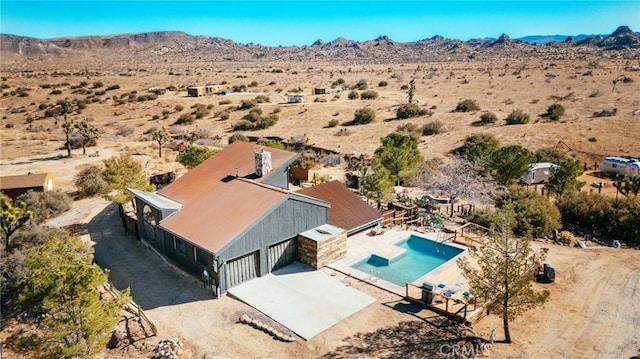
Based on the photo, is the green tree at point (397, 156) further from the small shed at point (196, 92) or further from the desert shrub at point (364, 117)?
the small shed at point (196, 92)

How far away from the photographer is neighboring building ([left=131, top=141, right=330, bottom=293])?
58.8ft

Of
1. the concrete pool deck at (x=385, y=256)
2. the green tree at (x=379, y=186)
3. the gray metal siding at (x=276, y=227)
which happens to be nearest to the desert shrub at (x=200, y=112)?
the green tree at (x=379, y=186)

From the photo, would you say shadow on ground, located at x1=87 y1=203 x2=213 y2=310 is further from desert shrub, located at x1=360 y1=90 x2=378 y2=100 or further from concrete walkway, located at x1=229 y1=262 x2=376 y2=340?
desert shrub, located at x1=360 y1=90 x2=378 y2=100

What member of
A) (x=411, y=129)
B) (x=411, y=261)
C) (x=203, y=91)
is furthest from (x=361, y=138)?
(x=203, y=91)

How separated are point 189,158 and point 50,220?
32.4 ft

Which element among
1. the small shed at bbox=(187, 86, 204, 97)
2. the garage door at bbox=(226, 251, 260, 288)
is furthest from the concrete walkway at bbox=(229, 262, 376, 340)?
the small shed at bbox=(187, 86, 204, 97)

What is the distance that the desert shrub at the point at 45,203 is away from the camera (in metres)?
27.2

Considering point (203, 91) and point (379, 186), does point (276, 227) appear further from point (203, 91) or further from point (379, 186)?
point (203, 91)

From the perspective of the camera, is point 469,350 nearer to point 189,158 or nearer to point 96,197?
point 189,158

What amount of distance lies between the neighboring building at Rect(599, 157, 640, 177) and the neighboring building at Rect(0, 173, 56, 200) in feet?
139

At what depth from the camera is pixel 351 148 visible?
1825 inches

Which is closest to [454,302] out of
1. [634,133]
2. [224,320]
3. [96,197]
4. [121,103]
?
[224,320]

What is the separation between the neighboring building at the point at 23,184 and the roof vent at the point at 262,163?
53.8 feet

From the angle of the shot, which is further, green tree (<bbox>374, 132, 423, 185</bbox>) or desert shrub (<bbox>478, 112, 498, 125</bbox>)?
desert shrub (<bbox>478, 112, 498, 125</bbox>)
